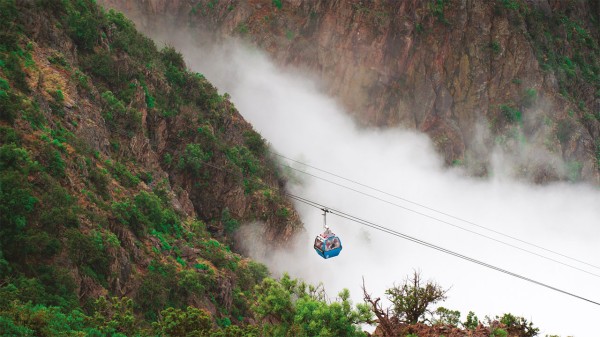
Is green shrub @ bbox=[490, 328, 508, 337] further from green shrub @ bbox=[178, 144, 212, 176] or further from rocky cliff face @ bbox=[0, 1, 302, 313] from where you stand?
green shrub @ bbox=[178, 144, 212, 176]

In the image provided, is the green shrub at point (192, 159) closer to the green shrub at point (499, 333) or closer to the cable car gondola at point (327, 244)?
the cable car gondola at point (327, 244)

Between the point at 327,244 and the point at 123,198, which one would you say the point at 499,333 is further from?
the point at 123,198

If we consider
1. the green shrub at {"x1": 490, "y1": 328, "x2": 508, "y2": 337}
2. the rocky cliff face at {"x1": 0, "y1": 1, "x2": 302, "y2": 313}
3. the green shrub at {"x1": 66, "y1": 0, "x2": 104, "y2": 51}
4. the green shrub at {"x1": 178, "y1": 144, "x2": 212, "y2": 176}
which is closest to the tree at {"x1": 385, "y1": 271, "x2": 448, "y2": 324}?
the green shrub at {"x1": 490, "y1": 328, "x2": 508, "y2": 337}

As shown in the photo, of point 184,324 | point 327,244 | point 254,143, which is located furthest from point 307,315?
point 254,143

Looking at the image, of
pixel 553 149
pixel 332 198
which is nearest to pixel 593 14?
pixel 553 149

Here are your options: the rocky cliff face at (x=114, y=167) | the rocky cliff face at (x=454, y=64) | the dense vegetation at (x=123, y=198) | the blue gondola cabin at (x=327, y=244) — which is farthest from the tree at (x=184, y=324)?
the rocky cliff face at (x=454, y=64)

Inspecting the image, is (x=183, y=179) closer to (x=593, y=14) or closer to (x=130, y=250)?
(x=130, y=250)
